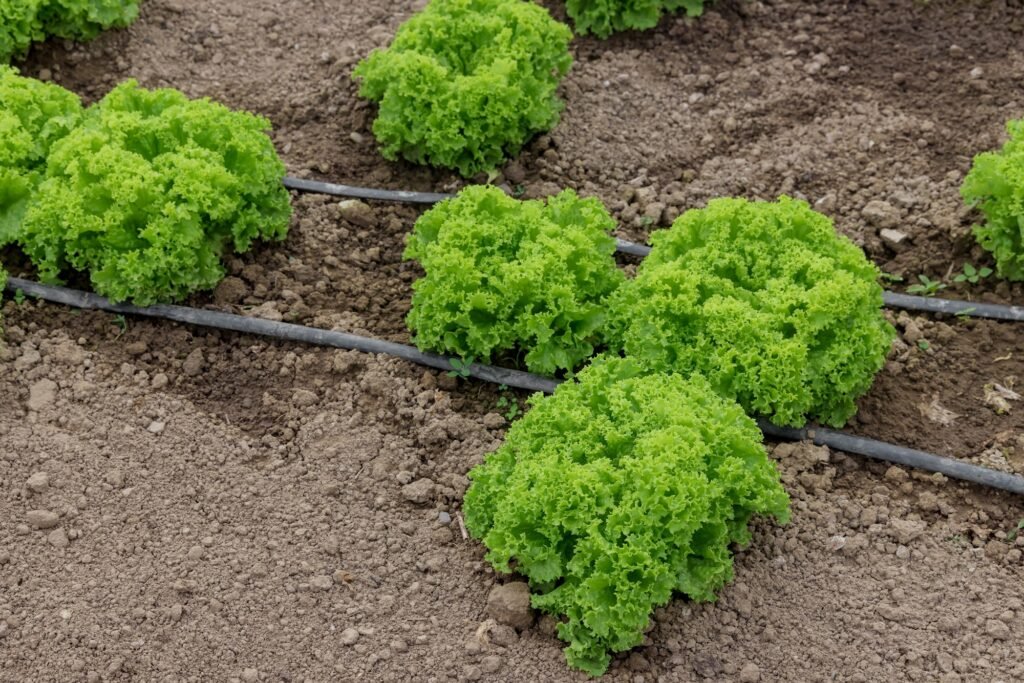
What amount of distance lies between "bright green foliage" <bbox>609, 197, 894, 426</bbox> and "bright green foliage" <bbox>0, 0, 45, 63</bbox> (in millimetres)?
4389

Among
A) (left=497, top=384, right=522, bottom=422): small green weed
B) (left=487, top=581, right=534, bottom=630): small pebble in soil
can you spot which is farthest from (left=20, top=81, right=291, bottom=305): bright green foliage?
(left=487, top=581, right=534, bottom=630): small pebble in soil

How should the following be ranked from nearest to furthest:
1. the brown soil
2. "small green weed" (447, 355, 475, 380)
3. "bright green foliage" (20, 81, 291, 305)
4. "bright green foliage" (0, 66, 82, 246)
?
1. the brown soil
2. "small green weed" (447, 355, 475, 380)
3. "bright green foliage" (20, 81, 291, 305)
4. "bright green foliage" (0, 66, 82, 246)

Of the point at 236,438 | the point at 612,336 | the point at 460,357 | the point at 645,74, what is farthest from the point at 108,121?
the point at 645,74

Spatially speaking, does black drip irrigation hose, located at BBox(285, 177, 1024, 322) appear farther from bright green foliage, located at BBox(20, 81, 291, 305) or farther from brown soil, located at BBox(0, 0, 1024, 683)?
bright green foliage, located at BBox(20, 81, 291, 305)

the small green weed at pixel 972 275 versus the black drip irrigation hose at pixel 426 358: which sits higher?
the small green weed at pixel 972 275

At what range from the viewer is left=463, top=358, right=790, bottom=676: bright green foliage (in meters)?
4.70

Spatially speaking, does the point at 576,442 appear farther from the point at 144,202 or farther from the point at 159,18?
the point at 159,18

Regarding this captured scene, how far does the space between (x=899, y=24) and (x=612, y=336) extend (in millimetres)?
3864

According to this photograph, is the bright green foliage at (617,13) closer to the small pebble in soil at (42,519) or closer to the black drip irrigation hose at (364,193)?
the black drip irrigation hose at (364,193)

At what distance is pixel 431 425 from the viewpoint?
5812 millimetres

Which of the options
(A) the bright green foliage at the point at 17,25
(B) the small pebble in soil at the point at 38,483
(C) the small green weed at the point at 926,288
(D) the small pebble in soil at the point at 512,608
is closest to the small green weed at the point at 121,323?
(B) the small pebble in soil at the point at 38,483

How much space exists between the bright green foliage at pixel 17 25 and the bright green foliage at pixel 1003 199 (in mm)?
5833

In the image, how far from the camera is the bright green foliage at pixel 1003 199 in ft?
19.8

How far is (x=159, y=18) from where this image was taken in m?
8.31
